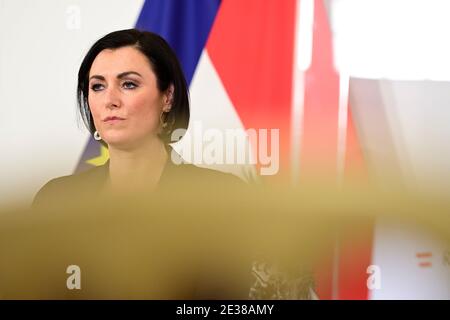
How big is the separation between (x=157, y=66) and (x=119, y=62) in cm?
12

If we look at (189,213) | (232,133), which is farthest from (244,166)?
(189,213)

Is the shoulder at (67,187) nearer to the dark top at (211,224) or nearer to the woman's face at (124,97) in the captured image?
the dark top at (211,224)

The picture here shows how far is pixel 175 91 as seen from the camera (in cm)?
135

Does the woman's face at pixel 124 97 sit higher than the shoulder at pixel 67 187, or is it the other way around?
the woman's face at pixel 124 97

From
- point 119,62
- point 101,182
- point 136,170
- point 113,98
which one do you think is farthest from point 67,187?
point 119,62

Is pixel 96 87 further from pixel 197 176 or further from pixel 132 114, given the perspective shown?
pixel 197 176

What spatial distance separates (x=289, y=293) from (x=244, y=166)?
17.3 inches

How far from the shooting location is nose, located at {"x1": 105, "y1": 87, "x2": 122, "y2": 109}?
1320mm

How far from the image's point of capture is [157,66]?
1.35 m

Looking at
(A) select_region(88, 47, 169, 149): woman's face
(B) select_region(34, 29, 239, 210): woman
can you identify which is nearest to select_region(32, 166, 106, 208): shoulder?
(B) select_region(34, 29, 239, 210): woman

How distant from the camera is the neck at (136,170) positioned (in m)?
1.38

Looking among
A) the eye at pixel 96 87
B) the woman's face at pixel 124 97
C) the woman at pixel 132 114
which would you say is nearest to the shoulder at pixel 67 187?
the woman at pixel 132 114

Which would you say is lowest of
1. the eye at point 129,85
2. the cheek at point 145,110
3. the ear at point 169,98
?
the cheek at point 145,110

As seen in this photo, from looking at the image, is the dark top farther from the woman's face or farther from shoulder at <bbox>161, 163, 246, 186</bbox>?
the woman's face
